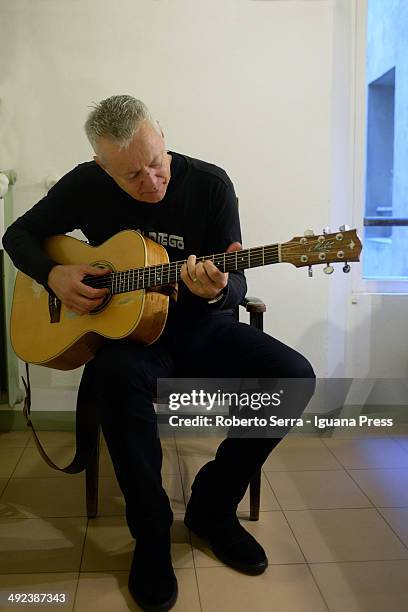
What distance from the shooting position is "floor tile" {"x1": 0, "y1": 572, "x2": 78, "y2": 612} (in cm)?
139

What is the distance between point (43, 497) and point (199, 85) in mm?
1588

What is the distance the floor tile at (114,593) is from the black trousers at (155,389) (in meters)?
0.13

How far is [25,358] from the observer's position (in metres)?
1.74

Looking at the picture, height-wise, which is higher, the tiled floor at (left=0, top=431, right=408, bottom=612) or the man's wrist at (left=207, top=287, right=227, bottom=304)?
the man's wrist at (left=207, top=287, right=227, bottom=304)

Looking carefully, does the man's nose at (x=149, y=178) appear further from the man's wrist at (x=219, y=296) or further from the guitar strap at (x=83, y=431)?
the guitar strap at (x=83, y=431)

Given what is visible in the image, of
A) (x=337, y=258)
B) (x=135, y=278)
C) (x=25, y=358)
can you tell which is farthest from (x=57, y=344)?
(x=337, y=258)

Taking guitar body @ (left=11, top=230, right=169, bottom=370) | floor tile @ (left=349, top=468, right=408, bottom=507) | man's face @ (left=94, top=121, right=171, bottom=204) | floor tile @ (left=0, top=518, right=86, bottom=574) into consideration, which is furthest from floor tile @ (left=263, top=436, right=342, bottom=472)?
man's face @ (left=94, top=121, right=171, bottom=204)

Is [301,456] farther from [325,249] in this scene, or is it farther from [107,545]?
[325,249]

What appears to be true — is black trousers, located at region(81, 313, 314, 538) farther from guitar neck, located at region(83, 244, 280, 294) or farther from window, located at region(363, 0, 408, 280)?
window, located at region(363, 0, 408, 280)

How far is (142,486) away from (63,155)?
144 cm

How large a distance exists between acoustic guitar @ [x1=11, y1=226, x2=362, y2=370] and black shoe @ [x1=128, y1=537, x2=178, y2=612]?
0.49 meters

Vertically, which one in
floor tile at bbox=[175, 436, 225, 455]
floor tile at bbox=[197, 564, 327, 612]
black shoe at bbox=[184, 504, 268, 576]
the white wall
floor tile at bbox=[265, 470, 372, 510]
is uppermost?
the white wall

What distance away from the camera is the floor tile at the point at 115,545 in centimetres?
155

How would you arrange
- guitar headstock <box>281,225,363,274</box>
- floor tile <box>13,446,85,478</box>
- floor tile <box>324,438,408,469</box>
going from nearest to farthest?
guitar headstock <box>281,225,363,274</box> < floor tile <box>13,446,85,478</box> < floor tile <box>324,438,408,469</box>
